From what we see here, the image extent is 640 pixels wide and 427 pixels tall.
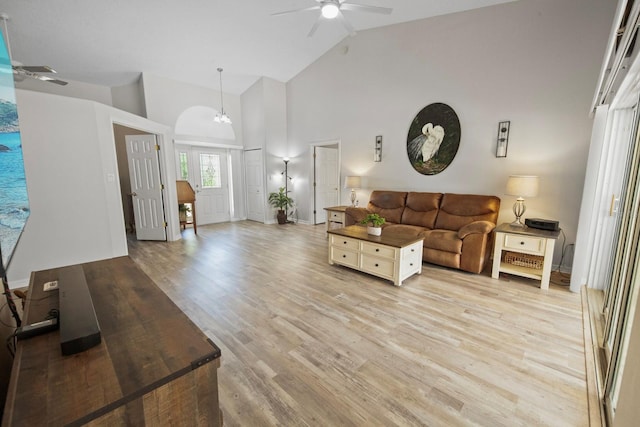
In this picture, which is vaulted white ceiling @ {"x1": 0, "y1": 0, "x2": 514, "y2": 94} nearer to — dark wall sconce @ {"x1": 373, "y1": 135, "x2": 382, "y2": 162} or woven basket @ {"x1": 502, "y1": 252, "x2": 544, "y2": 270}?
dark wall sconce @ {"x1": 373, "y1": 135, "x2": 382, "y2": 162}

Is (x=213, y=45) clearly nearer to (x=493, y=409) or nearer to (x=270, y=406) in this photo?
(x=270, y=406)

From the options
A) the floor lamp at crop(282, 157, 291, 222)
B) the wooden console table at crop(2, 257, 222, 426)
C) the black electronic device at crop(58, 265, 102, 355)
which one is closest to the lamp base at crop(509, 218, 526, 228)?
the wooden console table at crop(2, 257, 222, 426)

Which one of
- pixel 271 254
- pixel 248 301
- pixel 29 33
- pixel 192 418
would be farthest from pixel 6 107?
pixel 29 33

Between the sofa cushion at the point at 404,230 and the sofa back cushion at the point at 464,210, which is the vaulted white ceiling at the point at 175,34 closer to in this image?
the sofa back cushion at the point at 464,210

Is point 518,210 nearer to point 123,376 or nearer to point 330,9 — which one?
point 330,9

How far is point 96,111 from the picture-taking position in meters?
3.42

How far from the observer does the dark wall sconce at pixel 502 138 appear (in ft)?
11.8

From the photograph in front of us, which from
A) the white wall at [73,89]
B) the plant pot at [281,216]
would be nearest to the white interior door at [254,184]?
the plant pot at [281,216]

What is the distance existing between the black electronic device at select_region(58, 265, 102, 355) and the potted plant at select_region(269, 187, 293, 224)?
Result: 5229mm

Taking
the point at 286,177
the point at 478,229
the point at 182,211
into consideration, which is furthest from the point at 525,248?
the point at 182,211

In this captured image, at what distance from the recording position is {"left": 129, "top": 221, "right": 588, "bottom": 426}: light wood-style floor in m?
1.44

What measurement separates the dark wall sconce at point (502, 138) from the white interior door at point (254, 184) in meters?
5.02

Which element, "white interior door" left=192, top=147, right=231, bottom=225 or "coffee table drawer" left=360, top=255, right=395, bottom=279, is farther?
"white interior door" left=192, top=147, right=231, bottom=225

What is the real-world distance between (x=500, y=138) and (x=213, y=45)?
4.98m
